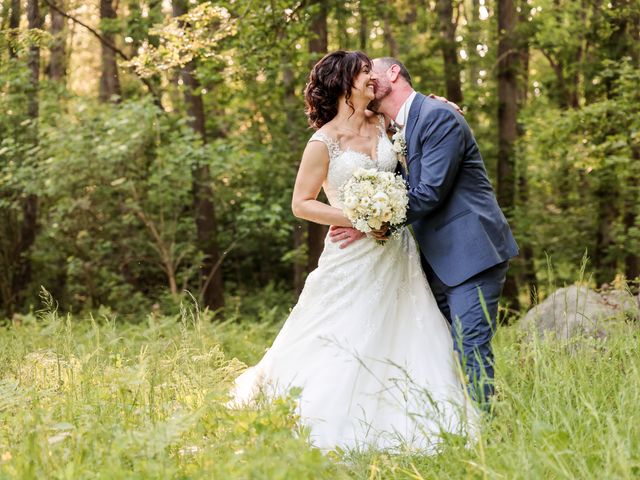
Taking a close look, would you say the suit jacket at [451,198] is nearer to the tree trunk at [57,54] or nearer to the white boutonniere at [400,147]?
the white boutonniere at [400,147]

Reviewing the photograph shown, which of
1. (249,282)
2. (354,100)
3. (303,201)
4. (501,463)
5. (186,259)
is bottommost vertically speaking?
(249,282)

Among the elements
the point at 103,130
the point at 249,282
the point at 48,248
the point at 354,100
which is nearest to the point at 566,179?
the point at 249,282

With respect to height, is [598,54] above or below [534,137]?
above

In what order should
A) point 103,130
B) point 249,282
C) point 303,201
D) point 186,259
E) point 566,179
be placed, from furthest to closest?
point 249,282, point 566,179, point 186,259, point 103,130, point 303,201

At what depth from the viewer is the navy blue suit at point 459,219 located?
3789 millimetres

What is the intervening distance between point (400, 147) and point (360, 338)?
1.09m

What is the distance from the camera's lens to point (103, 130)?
1054 cm

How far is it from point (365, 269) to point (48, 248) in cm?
969

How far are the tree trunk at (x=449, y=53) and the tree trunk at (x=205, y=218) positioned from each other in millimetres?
4251

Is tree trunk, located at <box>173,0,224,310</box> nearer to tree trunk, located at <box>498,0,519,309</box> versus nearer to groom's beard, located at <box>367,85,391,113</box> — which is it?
tree trunk, located at <box>498,0,519,309</box>

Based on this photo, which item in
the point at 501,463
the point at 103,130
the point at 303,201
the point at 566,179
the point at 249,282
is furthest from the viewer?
the point at 249,282

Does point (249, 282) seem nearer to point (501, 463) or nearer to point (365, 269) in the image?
point (365, 269)

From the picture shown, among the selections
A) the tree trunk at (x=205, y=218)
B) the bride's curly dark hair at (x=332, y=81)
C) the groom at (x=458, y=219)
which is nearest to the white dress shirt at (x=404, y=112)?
the groom at (x=458, y=219)

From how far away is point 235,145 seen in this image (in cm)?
1114
